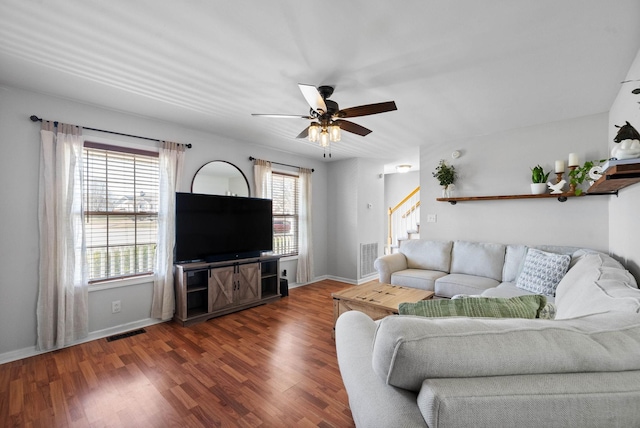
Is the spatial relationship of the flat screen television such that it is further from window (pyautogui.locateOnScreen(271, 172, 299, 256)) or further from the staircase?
the staircase

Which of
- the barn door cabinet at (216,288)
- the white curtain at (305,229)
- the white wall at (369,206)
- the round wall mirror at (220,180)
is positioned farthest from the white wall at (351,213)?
the round wall mirror at (220,180)

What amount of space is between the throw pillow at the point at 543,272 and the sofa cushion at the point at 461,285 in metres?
0.33

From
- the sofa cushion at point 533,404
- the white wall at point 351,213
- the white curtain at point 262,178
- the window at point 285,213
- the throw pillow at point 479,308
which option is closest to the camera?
the sofa cushion at point 533,404

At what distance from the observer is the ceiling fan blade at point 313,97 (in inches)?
78.5

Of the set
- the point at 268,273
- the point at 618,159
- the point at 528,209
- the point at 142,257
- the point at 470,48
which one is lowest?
the point at 268,273

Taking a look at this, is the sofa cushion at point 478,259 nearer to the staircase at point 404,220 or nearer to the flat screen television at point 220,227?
the staircase at point 404,220

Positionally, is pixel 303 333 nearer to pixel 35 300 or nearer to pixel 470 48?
pixel 35 300

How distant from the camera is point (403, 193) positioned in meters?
7.83

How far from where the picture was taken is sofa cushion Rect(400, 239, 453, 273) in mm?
3902

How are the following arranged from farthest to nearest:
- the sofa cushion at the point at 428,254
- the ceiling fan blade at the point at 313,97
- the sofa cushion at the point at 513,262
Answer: the sofa cushion at the point at 428,254
the sofa cushion at the point at 513,262
the ceiling fan blade at the point at 313,97

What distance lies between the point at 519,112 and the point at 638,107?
3.98 feet

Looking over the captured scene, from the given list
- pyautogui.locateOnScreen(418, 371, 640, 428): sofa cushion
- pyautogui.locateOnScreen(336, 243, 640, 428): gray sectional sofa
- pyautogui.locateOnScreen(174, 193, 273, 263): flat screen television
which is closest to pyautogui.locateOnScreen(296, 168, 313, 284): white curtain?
pyautogui.locateOnScreen(174, 193, 273, 263): flat screen television

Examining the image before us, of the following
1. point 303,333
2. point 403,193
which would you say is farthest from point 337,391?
point 403,193

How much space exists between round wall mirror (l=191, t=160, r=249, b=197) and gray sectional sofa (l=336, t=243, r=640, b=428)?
11.3 ft
